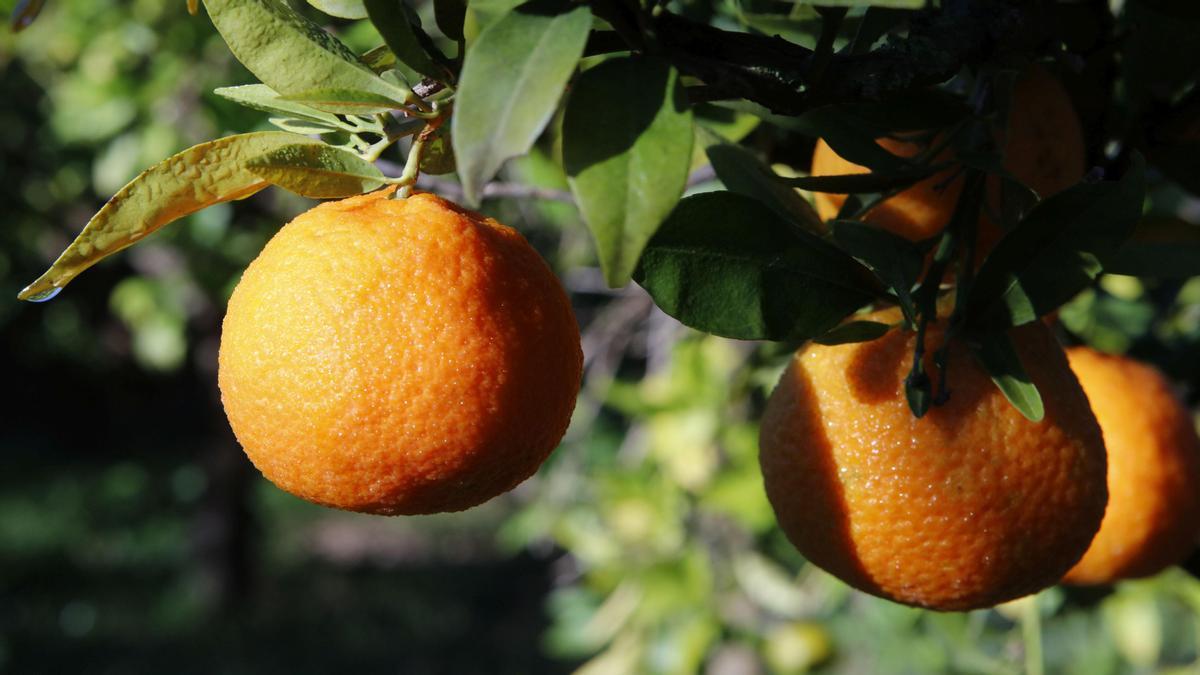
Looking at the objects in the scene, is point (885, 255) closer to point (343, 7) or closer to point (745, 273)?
point (745, 273)

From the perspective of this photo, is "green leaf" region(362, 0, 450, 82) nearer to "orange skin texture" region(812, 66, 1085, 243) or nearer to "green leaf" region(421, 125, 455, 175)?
"green leaf" region(421, 125, 455, 175)

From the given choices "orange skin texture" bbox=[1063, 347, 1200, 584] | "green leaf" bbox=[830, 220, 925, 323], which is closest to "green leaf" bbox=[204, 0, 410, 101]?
"green leaf" bbox=[830, 220, 925, 323]

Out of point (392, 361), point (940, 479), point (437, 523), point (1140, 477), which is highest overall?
point (392, 361)

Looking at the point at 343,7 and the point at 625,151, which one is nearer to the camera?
the point at 625,151

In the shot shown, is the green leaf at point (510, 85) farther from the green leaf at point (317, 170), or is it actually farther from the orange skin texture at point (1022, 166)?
the orange skin texture at point (1022, 166)

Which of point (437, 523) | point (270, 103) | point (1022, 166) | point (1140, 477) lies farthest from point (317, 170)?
point (437, 523)

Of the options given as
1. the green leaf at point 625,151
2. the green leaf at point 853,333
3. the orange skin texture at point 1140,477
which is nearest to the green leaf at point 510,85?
the green leaf at point 625,151

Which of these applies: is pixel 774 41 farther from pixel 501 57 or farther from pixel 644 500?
pixel 644 500

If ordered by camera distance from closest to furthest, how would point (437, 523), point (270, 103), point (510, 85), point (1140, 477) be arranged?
point (510, 85) < point (270, 103) < point (1140, 477) < point (437, 523)
